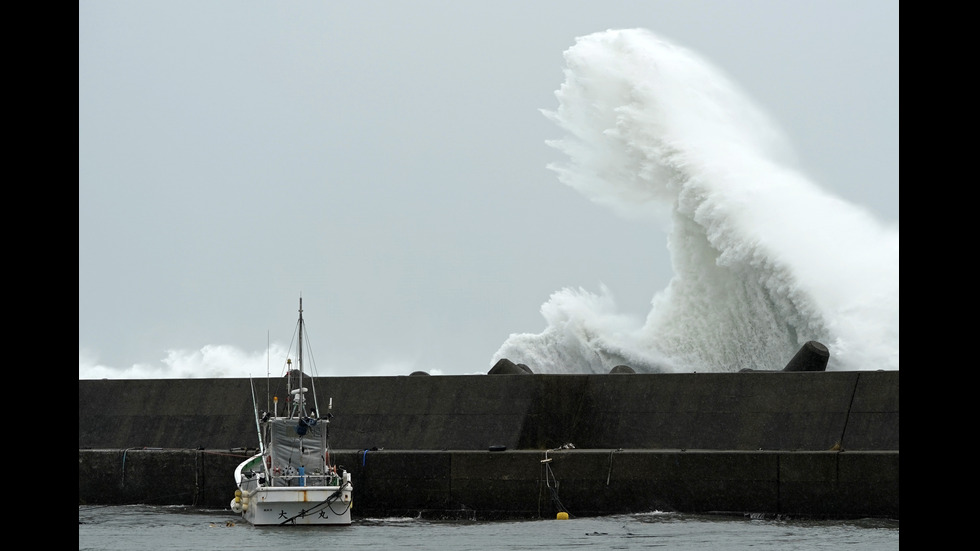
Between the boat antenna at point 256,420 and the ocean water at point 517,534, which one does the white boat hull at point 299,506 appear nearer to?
the ocean water at point 517,534

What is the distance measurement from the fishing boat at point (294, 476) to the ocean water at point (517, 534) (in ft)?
0.77

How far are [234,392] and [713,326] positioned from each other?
12.4 metres

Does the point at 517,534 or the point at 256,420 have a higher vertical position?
the point at 256,420

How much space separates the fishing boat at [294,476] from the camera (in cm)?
1648

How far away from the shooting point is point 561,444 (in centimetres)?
1731

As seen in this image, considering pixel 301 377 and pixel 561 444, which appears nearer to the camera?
pixel 561 444

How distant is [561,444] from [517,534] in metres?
2.78

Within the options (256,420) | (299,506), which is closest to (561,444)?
(299,506)

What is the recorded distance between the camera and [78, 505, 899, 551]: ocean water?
13500mm

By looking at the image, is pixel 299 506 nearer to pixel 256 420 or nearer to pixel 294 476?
A: pixel 294 476

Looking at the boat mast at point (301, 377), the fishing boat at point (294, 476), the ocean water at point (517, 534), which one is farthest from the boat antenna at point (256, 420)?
the ocean water at point (517, 534)
